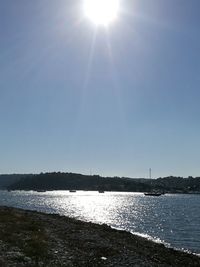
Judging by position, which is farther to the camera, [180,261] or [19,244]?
[180,261]

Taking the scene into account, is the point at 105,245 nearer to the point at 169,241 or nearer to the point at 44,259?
the point at 44,259

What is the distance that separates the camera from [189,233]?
7981 cm

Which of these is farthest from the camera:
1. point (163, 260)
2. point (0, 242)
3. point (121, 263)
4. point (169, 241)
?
point (169, 241)

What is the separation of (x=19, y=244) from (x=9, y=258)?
19.4ft

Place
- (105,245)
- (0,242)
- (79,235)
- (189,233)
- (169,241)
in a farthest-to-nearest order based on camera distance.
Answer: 1. (189,233)
2. (169,241)
3. (79,235)
4. (105,245)
5. (0,242)

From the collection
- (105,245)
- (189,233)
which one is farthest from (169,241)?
(105,245)

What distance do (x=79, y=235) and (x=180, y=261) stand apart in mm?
13549

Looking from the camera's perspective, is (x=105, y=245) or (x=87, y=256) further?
(x=105, y=245)

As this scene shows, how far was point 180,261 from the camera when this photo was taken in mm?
39250

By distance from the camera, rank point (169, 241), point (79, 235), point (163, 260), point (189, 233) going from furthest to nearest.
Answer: point (189, 233), point (169, 241), point (79, 235), point (163, 260)

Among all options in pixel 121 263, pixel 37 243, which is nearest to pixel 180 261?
pixel 121 263

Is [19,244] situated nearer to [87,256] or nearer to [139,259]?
[87,256]

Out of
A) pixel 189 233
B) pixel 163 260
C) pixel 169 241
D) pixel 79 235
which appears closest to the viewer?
pixel 163 260

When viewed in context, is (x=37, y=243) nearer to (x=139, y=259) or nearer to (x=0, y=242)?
(x=0, y=242)
